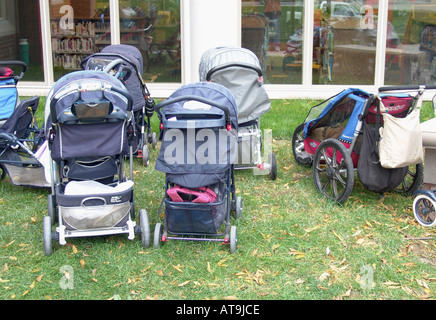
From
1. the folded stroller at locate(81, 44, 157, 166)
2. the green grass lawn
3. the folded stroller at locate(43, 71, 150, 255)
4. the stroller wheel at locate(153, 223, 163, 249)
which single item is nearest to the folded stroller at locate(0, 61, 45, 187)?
the green grass lawn

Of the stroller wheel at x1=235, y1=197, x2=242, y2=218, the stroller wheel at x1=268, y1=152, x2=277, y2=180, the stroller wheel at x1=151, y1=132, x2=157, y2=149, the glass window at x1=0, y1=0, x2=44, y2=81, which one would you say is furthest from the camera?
the glass window at x1=0, y1=0, x2=44, y2=81

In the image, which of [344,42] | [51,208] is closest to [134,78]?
[51,208]

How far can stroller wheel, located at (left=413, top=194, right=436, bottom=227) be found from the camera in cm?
559

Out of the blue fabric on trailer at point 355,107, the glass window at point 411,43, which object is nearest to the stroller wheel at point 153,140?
the blue fabric on trailer at point 355,107

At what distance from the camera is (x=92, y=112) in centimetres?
501

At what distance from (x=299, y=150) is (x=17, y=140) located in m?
3.40

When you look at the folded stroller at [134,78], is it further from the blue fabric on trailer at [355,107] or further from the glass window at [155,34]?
the glass window at [155,34]

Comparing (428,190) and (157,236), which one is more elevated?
(428,190)

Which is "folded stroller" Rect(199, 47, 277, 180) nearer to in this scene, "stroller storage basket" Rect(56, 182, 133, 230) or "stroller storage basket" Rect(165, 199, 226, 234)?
"stroller storage basket" Rect(165, 199, 226, 234)

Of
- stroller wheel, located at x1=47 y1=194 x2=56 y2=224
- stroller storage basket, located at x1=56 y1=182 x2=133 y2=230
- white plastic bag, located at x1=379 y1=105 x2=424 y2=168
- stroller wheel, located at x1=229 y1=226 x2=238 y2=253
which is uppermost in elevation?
white plastic bag, located at x1=379 y1=105 x2=424 y2=168

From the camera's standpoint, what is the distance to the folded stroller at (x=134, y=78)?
7.03 m

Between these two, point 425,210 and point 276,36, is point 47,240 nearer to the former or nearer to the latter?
point 425,210

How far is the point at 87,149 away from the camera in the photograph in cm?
513

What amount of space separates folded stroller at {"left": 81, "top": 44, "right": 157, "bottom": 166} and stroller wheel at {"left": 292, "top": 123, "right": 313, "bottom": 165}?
6.22 feet
